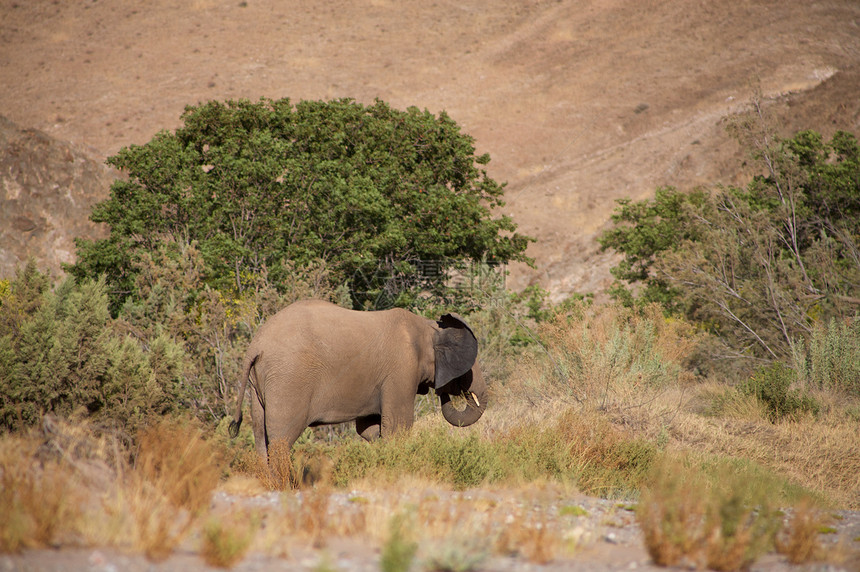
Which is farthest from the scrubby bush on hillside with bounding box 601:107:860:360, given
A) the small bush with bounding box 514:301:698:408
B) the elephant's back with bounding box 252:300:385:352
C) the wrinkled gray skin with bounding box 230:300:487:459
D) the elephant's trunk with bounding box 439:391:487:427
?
the elephant's back with bounding box 252:300:385:352

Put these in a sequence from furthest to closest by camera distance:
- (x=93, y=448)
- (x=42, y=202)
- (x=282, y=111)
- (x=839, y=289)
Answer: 1. (x=42, y=202)
2. (x=282, y=111)
3. (x=839, y=289)
4. (x=93, y=448)

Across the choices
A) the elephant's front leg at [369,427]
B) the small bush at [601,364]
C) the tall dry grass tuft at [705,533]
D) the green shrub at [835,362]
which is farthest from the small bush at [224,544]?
the green shrub at [835,362]

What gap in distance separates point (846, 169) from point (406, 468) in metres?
18.4

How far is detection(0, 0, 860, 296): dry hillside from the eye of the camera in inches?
1697

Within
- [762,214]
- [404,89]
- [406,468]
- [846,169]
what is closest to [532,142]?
[404,89]

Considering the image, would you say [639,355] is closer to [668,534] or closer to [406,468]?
[406,468]

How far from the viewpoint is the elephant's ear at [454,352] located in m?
9.28

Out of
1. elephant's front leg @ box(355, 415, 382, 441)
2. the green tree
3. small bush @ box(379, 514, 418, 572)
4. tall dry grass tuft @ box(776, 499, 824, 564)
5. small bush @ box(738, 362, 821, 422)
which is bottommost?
small bush @ box(738, 362, 821, 422)

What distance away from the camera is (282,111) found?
727 inches

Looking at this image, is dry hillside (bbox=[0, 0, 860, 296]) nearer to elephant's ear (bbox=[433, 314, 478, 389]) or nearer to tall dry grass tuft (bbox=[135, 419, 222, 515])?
elephant's ear (bbox=[433, 314, 478, 389])

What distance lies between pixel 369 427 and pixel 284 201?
8.67 meters

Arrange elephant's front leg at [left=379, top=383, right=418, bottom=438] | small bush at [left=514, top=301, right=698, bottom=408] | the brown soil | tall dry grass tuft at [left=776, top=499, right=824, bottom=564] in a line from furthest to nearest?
1. the brown soil
2. small bush at [left=514, top=301, right=698, bottom=408]
3. elephant's front leg at [left=379, top=383, right=418, bottom=438]
4. tall dry grass tuft at [left=776, top=499, right=824, bottom=564]

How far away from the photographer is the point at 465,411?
383 inches

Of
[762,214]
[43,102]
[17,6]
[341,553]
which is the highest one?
[17,6]
